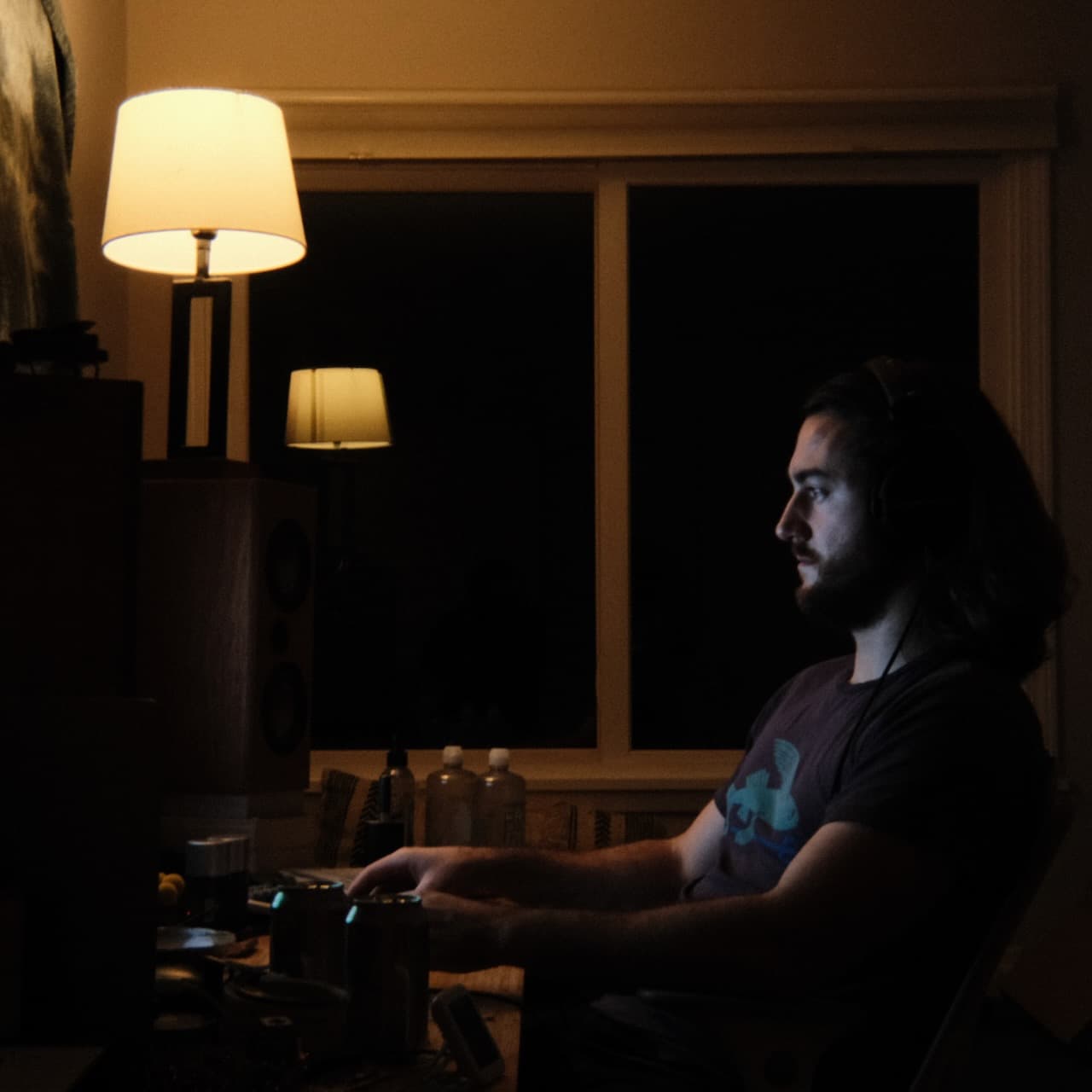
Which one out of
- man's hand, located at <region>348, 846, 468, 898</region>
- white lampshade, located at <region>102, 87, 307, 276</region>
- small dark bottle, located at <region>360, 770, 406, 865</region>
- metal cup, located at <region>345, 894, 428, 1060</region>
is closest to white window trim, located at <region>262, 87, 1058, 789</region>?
white lampshade, located at <region>102, 87, 307, 276</region>

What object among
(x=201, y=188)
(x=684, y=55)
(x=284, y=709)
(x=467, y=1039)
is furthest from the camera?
(x=684, y=55)

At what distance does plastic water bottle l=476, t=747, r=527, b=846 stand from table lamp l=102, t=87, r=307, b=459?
82cm

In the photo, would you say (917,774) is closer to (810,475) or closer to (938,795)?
(938,795)

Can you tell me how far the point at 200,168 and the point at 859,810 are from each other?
1440 millimetres

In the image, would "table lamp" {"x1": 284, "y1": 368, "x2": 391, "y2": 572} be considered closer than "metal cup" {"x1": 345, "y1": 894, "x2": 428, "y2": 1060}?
No

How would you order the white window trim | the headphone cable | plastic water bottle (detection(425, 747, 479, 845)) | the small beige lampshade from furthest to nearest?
the white window trim
the small beige lampshade
plastic water bottle (detection(425, 747, 479, 845))
the headphone cable

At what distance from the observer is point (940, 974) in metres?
1.39

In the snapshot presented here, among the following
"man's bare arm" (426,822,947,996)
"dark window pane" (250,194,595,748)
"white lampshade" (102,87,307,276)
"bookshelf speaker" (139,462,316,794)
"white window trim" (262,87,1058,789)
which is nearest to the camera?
"man's bare arm" (426,822,947,996)

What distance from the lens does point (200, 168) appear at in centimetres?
226

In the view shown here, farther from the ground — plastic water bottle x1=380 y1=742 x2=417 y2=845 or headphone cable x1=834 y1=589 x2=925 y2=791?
headphone cable x1=834 y1=589 x2=925 y2=791

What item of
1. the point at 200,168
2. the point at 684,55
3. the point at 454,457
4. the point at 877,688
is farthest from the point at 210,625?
the point at 684,55

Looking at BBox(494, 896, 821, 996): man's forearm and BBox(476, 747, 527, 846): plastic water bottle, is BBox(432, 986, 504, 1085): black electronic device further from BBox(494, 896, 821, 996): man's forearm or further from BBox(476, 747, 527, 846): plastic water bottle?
BBox(476, 747, 527, 846): plastic water bottle

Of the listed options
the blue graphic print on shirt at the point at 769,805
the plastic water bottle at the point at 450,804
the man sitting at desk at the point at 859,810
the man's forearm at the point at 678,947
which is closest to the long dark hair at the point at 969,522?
the man sitting at desk at the point at 859,810

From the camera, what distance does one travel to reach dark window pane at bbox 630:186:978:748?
370 cm
